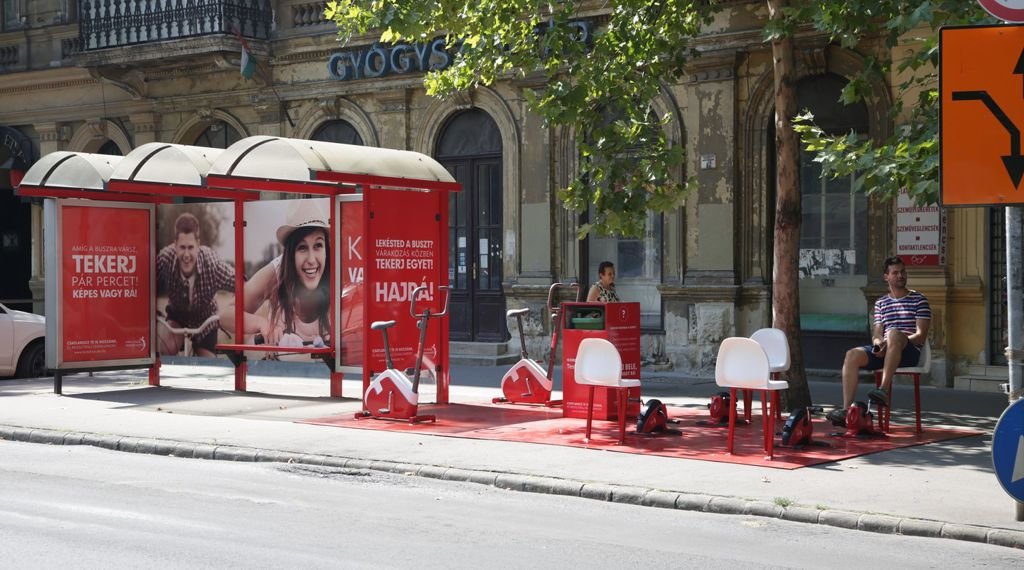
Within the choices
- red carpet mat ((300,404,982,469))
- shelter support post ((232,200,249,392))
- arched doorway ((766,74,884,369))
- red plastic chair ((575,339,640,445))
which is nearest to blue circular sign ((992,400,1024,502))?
red carpet mat ((300,404,982,469))

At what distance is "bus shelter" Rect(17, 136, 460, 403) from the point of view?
15469mm

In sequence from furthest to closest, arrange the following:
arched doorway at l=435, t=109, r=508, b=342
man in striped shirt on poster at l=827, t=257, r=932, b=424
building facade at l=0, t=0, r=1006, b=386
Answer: arched doorway at l=435, t=109, r=508, b=342
building facade at l=0, t=0, r=1006, b=386
man in striped shirt on poster at l=827, t=257, r=932, b=424

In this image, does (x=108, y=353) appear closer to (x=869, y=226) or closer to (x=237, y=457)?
(x=237, y=457)

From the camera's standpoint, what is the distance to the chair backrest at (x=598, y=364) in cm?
1212

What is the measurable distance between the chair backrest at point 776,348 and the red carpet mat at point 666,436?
25.8 inches

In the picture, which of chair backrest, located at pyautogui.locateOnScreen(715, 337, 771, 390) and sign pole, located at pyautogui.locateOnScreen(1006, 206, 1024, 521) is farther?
chair backrest, located at pyautogui.locateOnScreen(715, 337, 771, 390)

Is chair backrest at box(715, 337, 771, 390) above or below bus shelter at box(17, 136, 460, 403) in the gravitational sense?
below

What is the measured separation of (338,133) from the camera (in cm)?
2506

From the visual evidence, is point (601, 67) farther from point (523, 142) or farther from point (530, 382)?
point (523, 142)

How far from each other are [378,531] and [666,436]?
512 cm

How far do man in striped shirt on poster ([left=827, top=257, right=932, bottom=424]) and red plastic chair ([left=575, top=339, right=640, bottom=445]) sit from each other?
2.31 metres

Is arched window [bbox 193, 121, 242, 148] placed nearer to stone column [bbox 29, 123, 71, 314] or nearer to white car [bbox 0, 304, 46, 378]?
stone column [bbox 29, 123, 71, 314]

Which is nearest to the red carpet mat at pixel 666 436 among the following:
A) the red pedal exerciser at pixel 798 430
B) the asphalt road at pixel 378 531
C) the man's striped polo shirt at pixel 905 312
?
the red pedal exerciser at pixel 798 430

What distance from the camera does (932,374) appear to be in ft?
57.5
